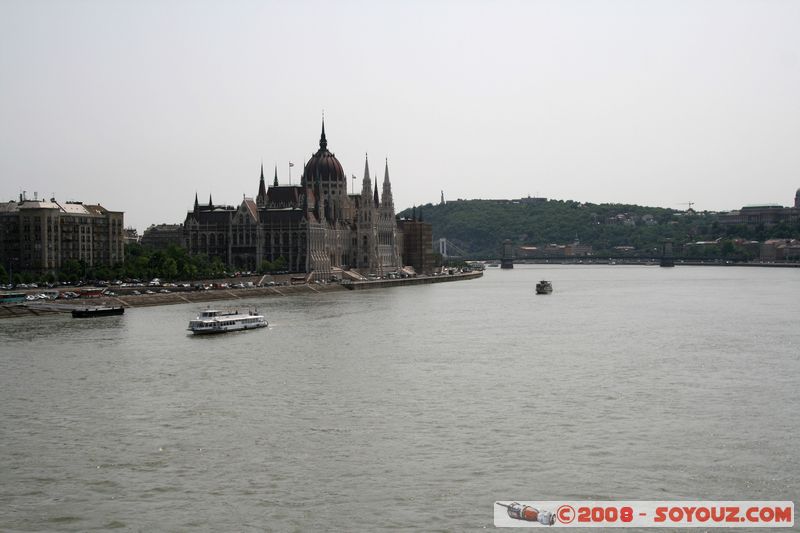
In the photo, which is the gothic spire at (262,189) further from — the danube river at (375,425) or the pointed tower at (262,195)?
the danube river at (375,425)

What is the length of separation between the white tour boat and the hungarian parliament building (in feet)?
215

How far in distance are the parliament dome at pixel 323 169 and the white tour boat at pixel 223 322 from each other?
9811 centimetres

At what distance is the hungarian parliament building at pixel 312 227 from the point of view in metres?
145

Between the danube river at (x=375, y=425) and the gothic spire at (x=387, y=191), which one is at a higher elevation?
the gothic spire at (x=387, y=191)

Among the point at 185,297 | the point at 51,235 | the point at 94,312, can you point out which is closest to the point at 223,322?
the point at 94,312

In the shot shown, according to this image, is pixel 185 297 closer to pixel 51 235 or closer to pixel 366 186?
pixel 51 235

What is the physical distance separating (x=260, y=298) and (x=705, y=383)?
68.5 m

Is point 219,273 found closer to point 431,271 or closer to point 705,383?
point 431,271

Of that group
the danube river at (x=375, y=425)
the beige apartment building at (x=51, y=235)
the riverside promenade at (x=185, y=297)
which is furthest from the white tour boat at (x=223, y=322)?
the beige apartment building at (x=51, y=235)

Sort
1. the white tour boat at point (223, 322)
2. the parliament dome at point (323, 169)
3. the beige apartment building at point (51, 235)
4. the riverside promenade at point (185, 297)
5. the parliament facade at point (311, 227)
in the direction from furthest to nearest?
the parliament dome at point (323, 169), the parliament facade at point (311, 227), the beige apartment building at point (51, 235), the riverside promenade at point (185, 297), the white tour boat at point (223, 322)

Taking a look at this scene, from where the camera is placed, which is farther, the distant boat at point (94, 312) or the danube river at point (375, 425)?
the distant boat at point (94, 312)

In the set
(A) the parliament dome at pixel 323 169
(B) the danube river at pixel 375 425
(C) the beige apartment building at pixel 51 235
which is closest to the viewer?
(B) the danube river at pixel 375 425

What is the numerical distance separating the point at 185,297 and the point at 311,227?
1986 inches

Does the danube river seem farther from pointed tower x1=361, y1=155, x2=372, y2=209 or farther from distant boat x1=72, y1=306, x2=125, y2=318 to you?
pointed tower x1=361, y1=155, x2=372, y2=209
